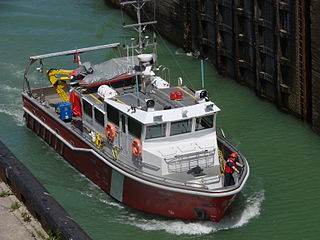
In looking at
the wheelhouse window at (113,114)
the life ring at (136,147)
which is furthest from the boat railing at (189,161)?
the wheelhouse window at (113,114)

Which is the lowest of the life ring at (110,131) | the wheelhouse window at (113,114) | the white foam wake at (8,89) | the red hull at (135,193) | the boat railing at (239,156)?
the white foam wake at (8,89)

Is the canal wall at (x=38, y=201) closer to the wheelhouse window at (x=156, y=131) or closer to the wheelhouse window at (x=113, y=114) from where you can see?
the wheelhouse window at (x=113, y=114)

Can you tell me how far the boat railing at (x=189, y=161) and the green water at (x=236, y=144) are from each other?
61.1 inches

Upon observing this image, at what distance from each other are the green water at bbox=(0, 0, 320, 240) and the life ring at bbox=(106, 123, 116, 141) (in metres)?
1.98

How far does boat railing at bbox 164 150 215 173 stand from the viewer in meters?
23.8

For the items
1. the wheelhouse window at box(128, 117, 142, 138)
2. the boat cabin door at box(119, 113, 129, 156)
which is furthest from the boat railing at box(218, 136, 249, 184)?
the boat cabin door at box(119, 113, 129, 156)

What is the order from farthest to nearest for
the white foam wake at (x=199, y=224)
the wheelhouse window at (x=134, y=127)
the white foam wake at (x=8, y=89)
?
1. the white foam wake at (x=8, y=89)
2. the wheelhouse window at (x=134, y=127)
3. the white foam wake at (x=199, y=224)

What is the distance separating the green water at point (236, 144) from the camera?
Answer: 78.0 ft

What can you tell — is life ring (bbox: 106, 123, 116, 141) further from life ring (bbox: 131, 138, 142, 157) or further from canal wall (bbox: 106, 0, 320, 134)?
canal wall (bbox: 106, 0, 320, 134)

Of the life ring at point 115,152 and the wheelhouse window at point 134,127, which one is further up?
the wheelhouse window at point 134,127

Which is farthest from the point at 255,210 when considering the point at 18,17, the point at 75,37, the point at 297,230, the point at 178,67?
the point at 18,17

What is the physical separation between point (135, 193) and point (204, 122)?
2965mm

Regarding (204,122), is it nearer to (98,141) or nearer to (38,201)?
(98,141)

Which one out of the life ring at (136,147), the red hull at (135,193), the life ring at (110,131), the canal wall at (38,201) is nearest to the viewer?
the canal wall at (38,201)
